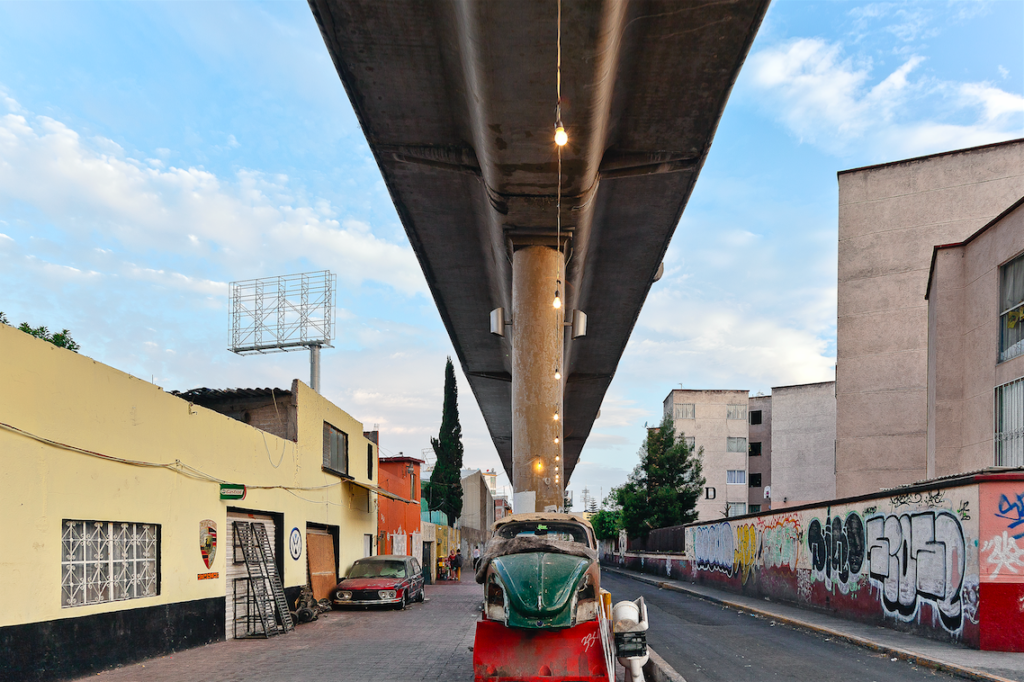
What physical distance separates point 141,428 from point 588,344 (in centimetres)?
2012

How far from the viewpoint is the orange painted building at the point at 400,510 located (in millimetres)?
30578

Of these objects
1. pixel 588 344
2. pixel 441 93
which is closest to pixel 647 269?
pixel 588 344

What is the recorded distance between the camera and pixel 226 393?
18.9 m

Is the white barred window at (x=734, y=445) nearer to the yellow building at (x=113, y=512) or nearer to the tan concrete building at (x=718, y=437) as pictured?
the tan concrete building at (x=718, y=437)

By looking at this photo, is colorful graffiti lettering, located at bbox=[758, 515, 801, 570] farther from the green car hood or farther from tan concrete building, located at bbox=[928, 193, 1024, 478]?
the green car hood

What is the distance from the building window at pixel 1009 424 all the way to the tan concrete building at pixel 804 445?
36.5m

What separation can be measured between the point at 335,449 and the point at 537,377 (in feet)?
25.3

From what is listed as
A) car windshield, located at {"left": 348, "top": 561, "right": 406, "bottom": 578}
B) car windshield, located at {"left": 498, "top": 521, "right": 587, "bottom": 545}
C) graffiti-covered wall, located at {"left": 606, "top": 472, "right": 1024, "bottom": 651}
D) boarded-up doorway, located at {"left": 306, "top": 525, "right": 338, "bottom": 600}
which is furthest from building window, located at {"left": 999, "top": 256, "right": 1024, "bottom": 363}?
boarded-up doorway, located at {"left": 306, "top": 525, "right": 338, "bottom": 600}

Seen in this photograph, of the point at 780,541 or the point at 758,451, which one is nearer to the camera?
the point at 780,541

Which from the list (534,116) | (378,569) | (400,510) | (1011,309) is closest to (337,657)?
(534,116)

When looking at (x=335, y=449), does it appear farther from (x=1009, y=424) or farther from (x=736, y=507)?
(x=736, y=507)

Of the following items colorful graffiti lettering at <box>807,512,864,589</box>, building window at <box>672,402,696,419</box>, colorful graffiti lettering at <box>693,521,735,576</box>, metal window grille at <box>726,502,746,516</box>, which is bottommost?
metal window grille at <box>726,502,746,516</box>

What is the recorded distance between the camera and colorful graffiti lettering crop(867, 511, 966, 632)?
42.6 ft

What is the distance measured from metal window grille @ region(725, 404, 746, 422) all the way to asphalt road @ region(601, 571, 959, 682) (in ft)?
171
